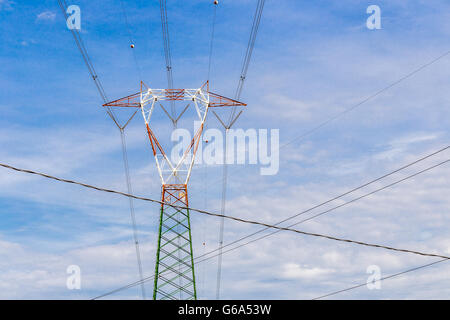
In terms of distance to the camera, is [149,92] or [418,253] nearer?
[418,253]
